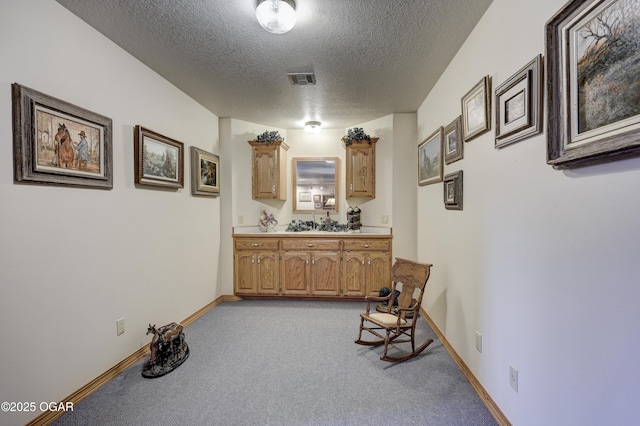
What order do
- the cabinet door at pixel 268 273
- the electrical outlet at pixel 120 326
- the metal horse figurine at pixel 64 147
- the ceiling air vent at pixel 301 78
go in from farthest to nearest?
the cabinet door at pixel 268 273, the ceiling air vent at pixel 301 78, the electrical outlet at pixel 120 326, the metal horse figurine at pixel 64 147

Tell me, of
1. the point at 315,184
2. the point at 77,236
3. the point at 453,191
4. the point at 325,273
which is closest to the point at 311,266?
the point at 325,273

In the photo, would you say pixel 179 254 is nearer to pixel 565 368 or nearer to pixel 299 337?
pixel 299 337

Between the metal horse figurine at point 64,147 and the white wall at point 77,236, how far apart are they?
184 mm

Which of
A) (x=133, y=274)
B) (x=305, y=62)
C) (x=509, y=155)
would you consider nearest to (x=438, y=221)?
(x=509, y=155)

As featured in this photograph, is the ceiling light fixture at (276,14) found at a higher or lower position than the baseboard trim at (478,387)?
higher

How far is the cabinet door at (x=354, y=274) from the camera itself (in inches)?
151

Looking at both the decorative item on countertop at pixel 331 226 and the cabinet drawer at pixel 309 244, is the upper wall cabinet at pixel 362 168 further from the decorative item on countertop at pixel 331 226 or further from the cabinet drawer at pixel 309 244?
the cabinet drawer at pixel 309 244

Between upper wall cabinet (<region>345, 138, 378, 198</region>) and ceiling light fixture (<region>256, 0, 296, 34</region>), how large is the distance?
2.42 metres

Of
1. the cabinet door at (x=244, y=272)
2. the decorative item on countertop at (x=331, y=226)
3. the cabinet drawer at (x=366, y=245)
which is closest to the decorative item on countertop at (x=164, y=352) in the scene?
the cabinet door at (x=244, y=272)

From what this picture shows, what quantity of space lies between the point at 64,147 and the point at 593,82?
113 inches

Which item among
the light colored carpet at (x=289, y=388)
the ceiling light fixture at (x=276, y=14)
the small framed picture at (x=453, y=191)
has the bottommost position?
the light colored carpet at (x=289, y=388)

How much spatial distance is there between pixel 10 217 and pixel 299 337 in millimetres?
2397

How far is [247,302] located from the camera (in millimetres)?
3926

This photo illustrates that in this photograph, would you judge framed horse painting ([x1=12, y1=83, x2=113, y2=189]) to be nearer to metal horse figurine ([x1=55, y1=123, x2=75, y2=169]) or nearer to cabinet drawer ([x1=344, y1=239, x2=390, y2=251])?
metal horse figurine ([x1=55, y1=123, x2=75, y2=169])
